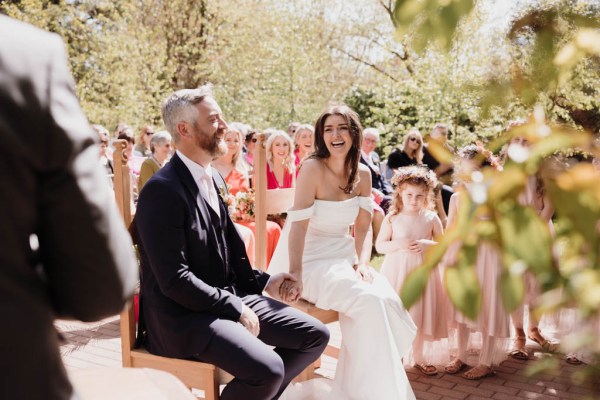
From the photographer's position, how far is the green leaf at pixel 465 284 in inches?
26.8

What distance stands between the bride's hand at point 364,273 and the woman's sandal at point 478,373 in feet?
3.65

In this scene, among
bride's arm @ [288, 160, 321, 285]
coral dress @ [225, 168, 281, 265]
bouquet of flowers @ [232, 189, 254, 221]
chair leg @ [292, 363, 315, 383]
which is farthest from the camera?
bouquet of flowers @ [232, 189, 254, 221]

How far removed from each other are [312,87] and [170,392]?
1971cm

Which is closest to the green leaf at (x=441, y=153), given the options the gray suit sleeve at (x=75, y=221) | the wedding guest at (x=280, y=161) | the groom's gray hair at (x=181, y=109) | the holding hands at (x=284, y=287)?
the gray suit sleeve at (x=75, y=221)

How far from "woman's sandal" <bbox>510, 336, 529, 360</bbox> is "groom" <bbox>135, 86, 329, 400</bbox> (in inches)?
89.2

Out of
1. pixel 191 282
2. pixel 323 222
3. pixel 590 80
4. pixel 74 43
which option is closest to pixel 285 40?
pixel 74 43

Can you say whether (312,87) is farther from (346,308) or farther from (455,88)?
(455,88)

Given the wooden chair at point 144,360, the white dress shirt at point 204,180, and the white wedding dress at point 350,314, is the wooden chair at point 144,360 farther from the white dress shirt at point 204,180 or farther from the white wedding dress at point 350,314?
the white wedding dress at point 350,314

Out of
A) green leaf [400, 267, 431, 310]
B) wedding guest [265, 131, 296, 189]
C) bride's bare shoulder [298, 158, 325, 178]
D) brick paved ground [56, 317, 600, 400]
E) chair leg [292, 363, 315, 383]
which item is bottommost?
brick paved ground [56, 317, 600, 400]

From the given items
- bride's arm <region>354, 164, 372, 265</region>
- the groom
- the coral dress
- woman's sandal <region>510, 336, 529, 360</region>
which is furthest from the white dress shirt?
woman's sandal <region>510, 336, 529, 360</region>

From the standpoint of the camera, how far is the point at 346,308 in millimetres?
3836

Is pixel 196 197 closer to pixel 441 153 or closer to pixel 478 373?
pixel 441 153

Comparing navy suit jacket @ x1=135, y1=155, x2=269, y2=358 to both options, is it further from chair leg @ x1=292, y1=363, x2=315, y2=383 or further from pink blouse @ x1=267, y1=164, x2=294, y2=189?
pink blouse @ x1=267, y1=164, x2=294, y2=189

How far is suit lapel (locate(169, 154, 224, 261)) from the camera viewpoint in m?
3.02
